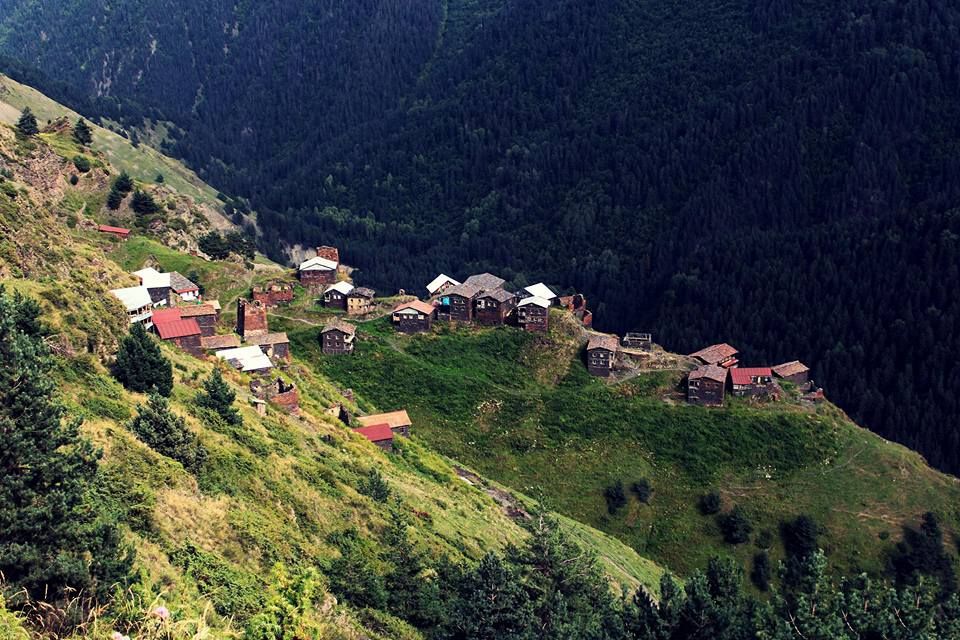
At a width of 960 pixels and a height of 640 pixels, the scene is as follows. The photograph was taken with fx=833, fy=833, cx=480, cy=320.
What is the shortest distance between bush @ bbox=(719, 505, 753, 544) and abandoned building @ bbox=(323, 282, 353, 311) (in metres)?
54.8

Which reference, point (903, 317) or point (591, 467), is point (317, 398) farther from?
point (903, 317)

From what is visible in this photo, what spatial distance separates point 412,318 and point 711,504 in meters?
43.9

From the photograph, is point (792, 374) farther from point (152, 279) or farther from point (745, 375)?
point (152, 279)

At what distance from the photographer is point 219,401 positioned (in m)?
46.2

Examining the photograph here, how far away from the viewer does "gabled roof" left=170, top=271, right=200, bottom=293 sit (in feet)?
314

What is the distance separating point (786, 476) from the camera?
92562 millimetres

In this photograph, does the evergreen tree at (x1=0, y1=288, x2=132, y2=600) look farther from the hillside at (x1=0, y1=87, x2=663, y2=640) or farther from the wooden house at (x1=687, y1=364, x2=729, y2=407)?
the wooden house at (x1=687, y1=364, x2=729, y2=407)

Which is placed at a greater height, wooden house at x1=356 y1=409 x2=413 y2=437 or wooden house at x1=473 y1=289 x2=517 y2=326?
wooden house at x1=473 y1=289 x2=517 y2=326

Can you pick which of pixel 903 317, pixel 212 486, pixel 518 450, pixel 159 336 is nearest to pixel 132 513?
pixel 212 486

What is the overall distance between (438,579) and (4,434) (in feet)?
75.2

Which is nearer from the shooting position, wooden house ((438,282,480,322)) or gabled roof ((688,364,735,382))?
gabled roof ((688,364,735,382))

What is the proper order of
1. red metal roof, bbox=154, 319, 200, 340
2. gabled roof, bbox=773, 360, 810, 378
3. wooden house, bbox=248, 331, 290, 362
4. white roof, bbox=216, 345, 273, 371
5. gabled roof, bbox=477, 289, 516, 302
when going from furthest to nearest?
gabled roof, bbox=477, 289, 516, 302, gabled roof, bbox=773, 360, 810, 378, wooden house, bbox=248, 331, 290, 362, white roof, bbox=216, 345, 273, 371, red metal roof, bbox=154, 319, 200, 340

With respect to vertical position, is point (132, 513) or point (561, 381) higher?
point (132, 513)

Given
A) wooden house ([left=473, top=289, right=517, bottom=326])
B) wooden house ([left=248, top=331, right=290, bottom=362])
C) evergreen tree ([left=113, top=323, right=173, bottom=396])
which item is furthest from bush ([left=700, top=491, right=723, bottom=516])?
evergreen tree ([left=113, top=323, right=173, bottom=396])
